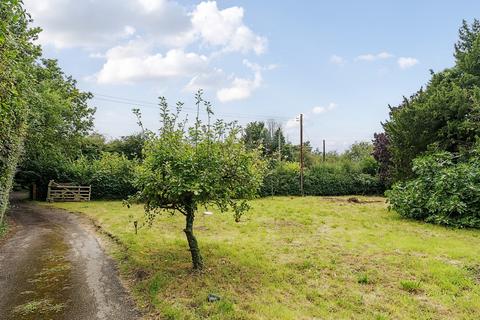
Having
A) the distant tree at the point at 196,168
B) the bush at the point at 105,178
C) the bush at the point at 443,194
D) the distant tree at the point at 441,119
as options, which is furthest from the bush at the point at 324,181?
the distant tree at the point at 196,168

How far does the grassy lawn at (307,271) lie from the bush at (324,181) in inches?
566

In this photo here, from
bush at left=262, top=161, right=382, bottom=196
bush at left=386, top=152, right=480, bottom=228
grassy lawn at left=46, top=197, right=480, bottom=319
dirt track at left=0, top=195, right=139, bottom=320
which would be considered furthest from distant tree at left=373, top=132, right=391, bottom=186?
dirt track at left=0, top=195, right=139, bottom=320

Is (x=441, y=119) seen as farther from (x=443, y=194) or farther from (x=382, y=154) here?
(x=382, y=154)

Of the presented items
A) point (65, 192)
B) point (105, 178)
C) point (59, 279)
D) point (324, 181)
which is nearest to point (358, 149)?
point (324, 181)

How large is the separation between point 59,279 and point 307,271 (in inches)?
192

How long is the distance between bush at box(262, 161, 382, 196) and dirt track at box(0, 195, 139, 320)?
56.5 feet

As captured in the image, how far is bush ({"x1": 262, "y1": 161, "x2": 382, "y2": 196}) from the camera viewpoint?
2658 centimetres

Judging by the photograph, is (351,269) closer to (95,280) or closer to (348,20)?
(95,280)

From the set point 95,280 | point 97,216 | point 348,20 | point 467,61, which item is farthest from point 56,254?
point 467,61

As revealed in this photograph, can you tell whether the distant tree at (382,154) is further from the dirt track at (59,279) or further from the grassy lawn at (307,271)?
the dirt track at (59,279)

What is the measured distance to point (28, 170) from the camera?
70.0 feet

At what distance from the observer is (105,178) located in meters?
22.4

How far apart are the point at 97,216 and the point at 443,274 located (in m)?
12.7

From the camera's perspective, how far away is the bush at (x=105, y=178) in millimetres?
22078
